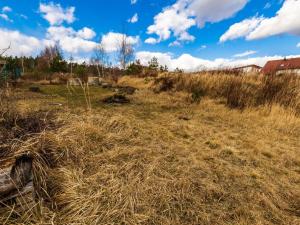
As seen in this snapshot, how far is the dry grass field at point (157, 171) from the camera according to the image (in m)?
1.82

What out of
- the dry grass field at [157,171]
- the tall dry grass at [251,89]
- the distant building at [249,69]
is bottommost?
the dry grass field at [157,171]

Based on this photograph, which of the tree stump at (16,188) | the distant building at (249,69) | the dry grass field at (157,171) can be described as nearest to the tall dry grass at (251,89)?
the distant building at (249,69)

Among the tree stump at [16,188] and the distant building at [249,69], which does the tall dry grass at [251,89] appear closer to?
the distant building at [249,69]

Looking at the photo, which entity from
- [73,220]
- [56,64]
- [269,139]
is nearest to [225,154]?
[269,139]

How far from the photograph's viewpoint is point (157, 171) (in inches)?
96.5

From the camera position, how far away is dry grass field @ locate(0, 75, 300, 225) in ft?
5.98

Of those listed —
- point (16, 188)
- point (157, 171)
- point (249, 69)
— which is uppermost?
point (249, 69)

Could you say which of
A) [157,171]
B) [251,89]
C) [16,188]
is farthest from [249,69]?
[16,188]

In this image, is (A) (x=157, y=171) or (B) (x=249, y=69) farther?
(B) (x=249, y=69)

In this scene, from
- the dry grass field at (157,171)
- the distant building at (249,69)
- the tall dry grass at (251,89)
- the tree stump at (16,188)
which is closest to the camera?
the tree stump at (16,188)

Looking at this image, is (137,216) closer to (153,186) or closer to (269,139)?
(153,186)

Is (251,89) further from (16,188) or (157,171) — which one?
(16,188)

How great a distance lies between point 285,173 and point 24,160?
9.24ft

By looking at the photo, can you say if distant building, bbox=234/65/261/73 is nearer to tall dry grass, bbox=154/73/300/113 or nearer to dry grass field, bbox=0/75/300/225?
tall dry grass, bbox=154/73/300/113
